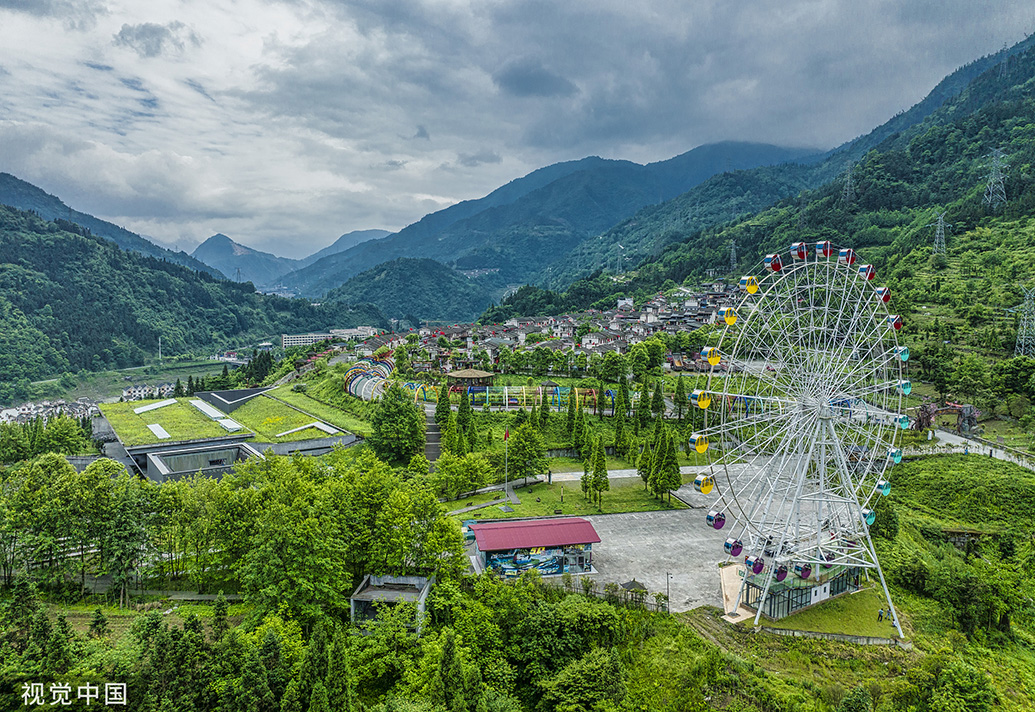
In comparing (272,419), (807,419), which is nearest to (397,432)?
(272,419)

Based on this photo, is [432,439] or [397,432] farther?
[432,439]

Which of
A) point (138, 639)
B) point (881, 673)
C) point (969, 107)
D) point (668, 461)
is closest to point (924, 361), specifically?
point (668, 461)

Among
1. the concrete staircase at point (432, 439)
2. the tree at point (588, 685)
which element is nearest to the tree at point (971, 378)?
the concrete staircase at point (432, 439)

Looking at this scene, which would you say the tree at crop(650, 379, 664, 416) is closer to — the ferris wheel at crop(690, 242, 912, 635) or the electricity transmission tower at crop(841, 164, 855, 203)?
the ferris wheel at crop(690, 242, 912, 635)

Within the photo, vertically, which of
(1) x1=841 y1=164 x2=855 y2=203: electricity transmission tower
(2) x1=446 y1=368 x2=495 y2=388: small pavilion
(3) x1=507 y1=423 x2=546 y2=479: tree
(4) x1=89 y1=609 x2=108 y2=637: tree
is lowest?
(4) x1=89 y1=609 x2=108 y2=637: tree

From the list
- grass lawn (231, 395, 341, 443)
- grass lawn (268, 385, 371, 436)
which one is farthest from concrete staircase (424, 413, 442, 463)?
grass lawn (231, 395, 341, 443)

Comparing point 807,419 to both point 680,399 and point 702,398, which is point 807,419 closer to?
point 702,398

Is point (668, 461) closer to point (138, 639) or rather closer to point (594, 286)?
point (138, 639)
